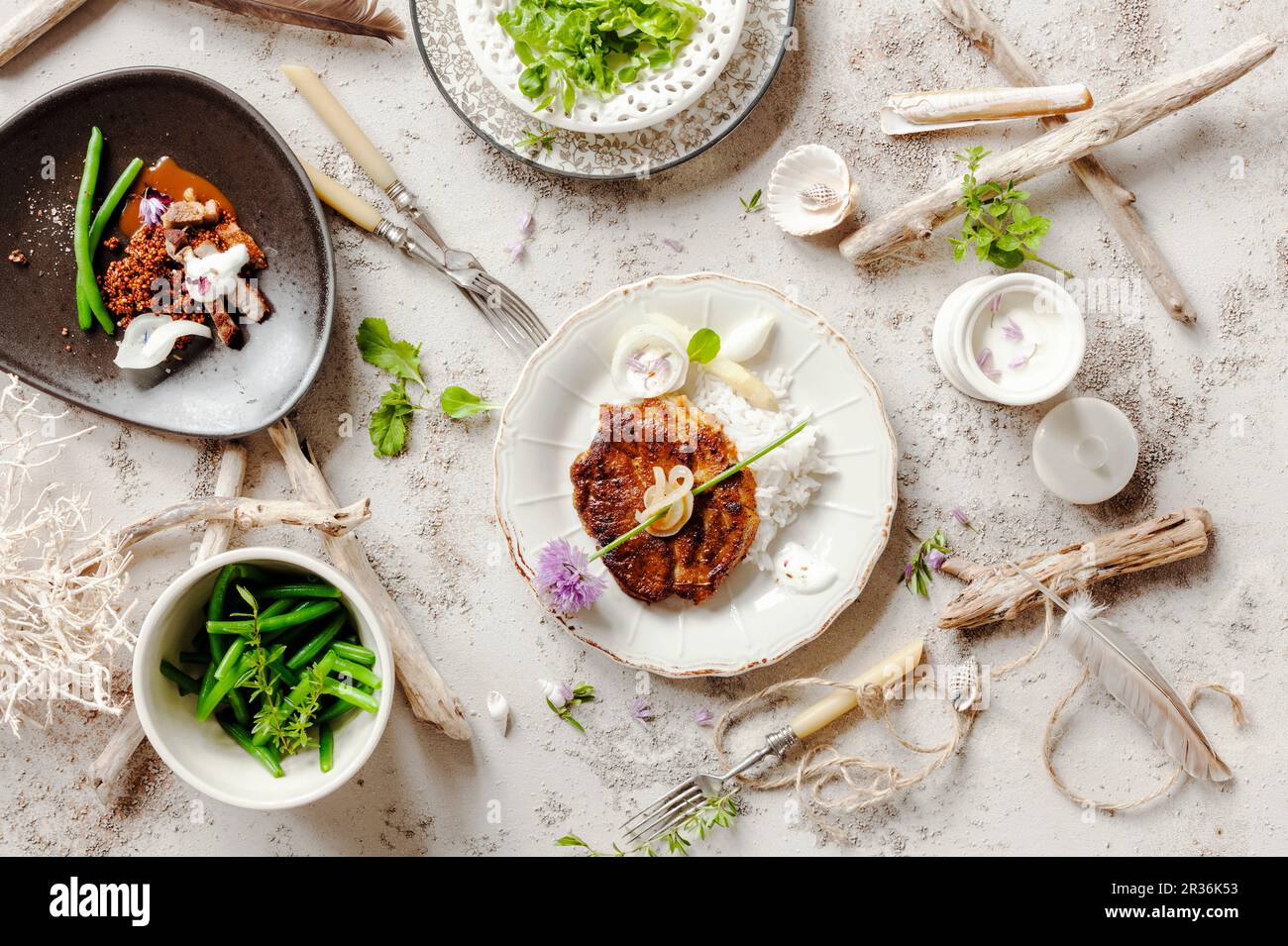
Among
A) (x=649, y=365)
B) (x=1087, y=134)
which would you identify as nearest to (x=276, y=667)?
(x=649, y=365)

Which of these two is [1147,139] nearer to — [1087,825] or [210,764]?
[1087,825]

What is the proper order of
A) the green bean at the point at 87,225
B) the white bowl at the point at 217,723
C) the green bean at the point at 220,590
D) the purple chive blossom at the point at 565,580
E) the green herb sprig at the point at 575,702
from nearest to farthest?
the white bowl at the point at 217,723 → the green bean at the point at 220,590 → the purple chive blossom at the point at 565,580 → the green bean at the point at 87,225 → the green herb sprig at the point at 575,702

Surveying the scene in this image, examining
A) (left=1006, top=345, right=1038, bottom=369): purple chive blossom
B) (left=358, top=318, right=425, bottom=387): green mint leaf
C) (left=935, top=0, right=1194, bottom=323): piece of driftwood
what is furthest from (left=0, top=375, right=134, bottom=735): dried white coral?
(left=935, top=0, right=1194, bottom=323): piece of driftwood

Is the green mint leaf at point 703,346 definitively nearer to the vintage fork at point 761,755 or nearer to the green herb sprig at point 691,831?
the vintage fork at point 761,755

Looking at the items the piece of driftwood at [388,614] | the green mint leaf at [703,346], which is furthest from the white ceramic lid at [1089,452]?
the piece of driftwood at [388,614]

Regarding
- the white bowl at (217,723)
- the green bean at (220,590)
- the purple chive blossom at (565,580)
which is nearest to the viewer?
the white bowl at (217,723)

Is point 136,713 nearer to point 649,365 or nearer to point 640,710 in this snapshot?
point 640,710
